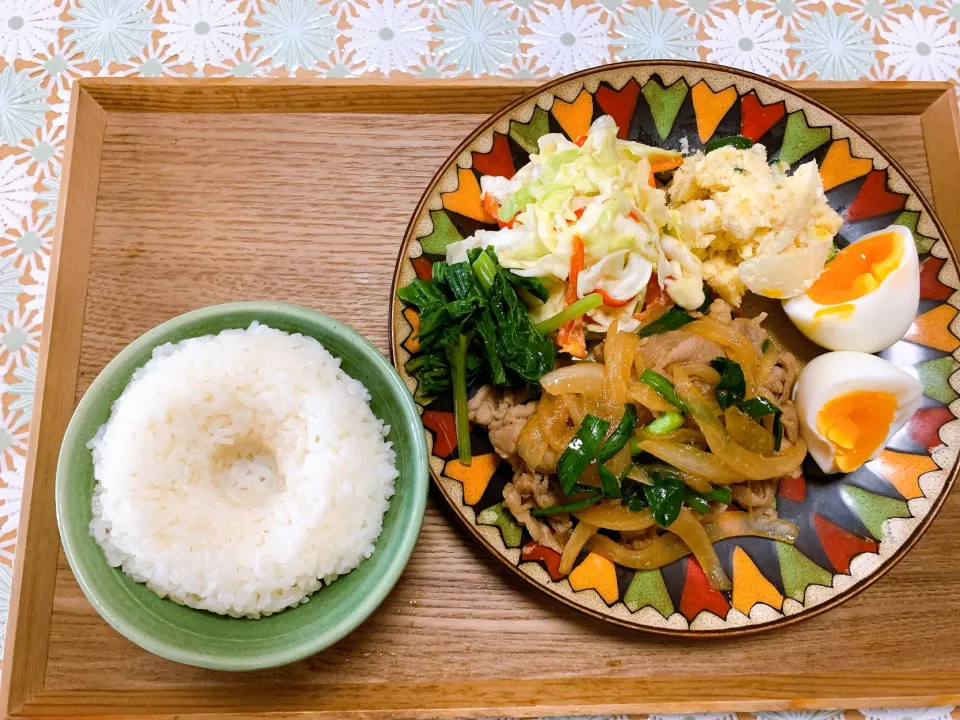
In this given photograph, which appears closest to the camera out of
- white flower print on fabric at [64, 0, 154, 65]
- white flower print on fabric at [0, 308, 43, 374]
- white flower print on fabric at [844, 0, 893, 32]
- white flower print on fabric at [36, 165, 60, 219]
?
white flower print on fabric at [0, 308, 43, 374]

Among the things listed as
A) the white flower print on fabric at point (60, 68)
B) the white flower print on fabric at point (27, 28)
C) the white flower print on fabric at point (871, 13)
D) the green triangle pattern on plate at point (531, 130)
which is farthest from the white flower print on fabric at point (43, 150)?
the white flower print on fabric at point (871, 13)

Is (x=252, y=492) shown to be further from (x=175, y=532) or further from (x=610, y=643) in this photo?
(x=610, y=643)

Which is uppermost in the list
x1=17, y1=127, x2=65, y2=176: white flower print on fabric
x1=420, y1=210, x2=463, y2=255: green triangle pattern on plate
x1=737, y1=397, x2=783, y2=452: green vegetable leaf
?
x1=17, y1=127, x2=65, y2=176: white flower print on fabric

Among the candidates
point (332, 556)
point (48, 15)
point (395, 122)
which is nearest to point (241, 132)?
point (395, 122)

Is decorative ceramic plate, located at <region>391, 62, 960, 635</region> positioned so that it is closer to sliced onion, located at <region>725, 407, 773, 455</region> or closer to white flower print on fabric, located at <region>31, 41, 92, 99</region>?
sliced onion, located at <region>725, 407, 773, 455</region>

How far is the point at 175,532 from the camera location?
1532 millimetres

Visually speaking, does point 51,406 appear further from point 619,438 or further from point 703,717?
point 703,717

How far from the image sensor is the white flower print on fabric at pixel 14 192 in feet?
7.07

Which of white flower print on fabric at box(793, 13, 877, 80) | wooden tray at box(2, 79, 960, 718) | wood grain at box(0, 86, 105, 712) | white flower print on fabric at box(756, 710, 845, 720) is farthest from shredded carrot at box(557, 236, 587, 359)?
wood grain at box(0, 86, 105, 712)

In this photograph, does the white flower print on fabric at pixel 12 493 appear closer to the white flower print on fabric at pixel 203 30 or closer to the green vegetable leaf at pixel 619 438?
the white flower print on fabric at pixel 203 30

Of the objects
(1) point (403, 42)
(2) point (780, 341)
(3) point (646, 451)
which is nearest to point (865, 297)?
(2) point (780, 341)

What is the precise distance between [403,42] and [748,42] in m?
1.20

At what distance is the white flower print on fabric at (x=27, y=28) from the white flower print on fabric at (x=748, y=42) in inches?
89.0

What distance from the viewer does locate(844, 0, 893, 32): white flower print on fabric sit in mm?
2385
